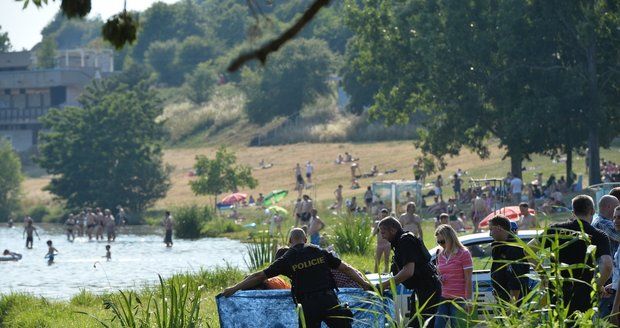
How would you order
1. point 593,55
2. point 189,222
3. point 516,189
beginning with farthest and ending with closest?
1. point 189,222
2. point 593,55
3. point 516,189

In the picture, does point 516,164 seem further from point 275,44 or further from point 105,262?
point 275,44

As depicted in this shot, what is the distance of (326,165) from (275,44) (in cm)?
7071

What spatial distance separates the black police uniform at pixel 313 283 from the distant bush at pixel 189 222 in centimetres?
4557

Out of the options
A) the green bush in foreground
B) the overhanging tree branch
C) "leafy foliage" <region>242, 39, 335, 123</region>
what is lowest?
the green bush in foreground

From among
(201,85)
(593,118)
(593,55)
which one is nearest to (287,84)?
(201,85)

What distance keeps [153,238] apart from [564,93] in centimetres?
2173

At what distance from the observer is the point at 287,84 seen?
104 meters

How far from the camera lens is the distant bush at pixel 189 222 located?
57.2 m

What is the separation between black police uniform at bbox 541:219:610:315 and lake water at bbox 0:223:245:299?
18114 mm

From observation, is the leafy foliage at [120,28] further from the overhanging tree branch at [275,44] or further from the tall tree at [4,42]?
the tall tree at [4,42]

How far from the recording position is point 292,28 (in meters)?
7.13

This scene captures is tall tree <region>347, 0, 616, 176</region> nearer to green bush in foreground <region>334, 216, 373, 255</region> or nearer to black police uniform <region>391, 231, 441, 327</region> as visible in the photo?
green bush in foreground <region>334, 216, 373, 255</region>

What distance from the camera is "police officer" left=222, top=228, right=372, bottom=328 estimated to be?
11453 mm

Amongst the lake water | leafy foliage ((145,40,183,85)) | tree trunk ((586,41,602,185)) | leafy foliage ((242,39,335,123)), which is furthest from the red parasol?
leafy foliage ((145,40,183,85))
